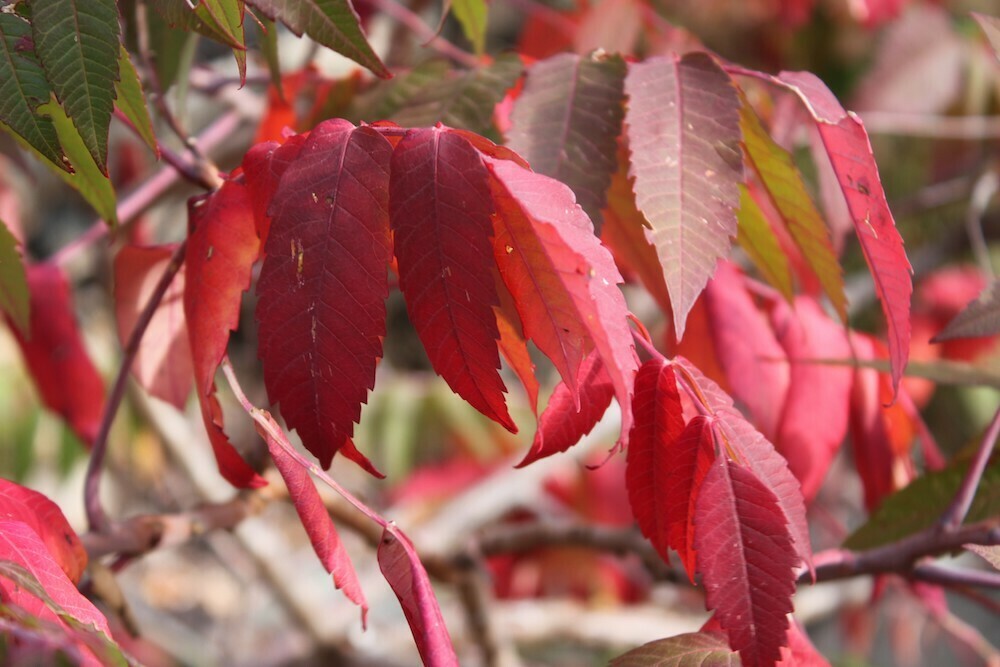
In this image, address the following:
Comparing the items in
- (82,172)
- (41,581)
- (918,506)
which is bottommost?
(918,506)

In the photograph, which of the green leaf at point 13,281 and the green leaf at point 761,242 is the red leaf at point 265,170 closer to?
the green leaf at point 13,281

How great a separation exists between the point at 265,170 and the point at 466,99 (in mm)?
144

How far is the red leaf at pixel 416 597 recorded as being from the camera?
1.13 ft

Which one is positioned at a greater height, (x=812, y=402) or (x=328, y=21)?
(x=328, y=21)

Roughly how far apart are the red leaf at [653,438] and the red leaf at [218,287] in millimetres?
163

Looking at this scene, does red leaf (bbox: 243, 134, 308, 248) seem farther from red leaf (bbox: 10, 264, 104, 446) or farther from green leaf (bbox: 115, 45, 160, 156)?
red leaf (bbox: 10, 264, 104, 446)

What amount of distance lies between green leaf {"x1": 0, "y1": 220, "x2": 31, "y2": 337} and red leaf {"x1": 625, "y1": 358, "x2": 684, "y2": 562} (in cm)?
31

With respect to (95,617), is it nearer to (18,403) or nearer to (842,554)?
(842,554)

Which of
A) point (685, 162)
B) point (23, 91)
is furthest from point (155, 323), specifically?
point (685, 162)

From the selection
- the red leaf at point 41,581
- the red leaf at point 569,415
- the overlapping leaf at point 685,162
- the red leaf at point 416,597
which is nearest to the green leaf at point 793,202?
the overlapping leaf at point 685,162

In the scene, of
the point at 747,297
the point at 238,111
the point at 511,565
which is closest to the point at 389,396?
the point at 511,565

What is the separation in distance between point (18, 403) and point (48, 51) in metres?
1.51

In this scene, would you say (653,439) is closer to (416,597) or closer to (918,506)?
(416,597)

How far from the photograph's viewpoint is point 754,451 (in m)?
0.39
